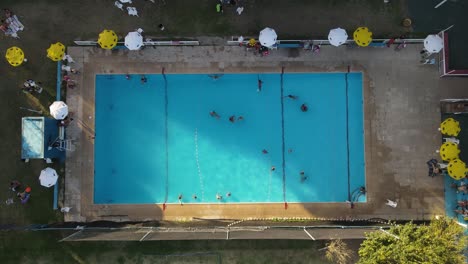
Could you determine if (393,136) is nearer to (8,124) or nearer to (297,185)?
(297,185)

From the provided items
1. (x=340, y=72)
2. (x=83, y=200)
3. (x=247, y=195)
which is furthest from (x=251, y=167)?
(x=83, y=200)

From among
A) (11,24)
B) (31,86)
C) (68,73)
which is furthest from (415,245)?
(11,24)

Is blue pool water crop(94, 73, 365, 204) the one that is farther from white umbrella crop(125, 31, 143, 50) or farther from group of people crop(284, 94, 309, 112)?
white umbrella crop(125, 31, 143, 50)

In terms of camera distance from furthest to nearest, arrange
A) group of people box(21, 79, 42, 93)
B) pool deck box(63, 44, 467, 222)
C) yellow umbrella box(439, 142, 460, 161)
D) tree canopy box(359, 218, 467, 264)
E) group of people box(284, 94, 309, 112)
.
A: group of people box(284, 94, 309, 112) < pool deck box(63, 44, 467, 222) < group of people box(21, 79, 42, 93) < yellow umbrella box(439, 142, 460, 161) < tree canopy box(359, 218, 467, 264)

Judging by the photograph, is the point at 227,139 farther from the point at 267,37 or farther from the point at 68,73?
the point at 68,73

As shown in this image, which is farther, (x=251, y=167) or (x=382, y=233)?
(x=251, y=167)

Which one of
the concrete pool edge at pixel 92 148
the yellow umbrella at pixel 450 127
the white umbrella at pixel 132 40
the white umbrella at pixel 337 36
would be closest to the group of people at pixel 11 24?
the concrete pool edge at pixel 92 148

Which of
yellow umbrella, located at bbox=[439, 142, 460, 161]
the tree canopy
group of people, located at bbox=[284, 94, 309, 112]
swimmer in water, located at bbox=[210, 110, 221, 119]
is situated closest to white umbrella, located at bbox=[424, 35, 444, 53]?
yellow umbrella, located at bbox=[439, 142, 460, 161]
